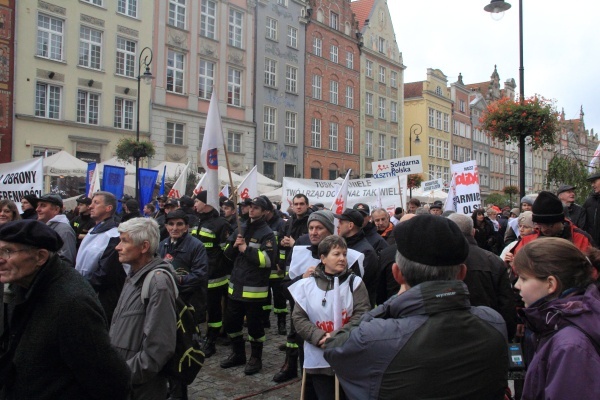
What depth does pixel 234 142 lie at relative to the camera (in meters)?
32.1

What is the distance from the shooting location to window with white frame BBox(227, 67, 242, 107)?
31.9 m

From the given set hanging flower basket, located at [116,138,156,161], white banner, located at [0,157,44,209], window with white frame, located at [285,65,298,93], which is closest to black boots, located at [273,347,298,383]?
white banner, located at [0,157,44,209]

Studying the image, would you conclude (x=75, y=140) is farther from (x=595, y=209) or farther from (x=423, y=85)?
(x=423, y=85)

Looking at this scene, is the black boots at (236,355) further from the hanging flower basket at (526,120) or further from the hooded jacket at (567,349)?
the hanging flower basket at (526,120)

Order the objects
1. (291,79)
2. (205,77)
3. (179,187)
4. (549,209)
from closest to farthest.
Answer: (549,209) < (179,187) < (205,77) < (291,79)

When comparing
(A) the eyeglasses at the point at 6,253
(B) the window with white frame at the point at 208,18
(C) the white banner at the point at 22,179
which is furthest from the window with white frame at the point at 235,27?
(A) the eyeglasses at the point at 6,253

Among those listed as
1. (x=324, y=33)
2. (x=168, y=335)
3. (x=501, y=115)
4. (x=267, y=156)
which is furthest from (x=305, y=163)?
(x=168, y=335)

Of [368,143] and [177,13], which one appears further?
[368,143]

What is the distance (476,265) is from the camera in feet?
13.2

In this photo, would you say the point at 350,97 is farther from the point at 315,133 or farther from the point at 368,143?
the point at 315,133

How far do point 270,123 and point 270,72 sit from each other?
11.0 feet

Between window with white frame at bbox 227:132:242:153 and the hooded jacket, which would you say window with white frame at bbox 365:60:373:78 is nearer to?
window with white frame at bbox 227:132:242:153

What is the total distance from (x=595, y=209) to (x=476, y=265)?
300 cm

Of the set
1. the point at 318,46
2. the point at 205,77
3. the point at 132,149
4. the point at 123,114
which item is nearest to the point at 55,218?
the point at 132,149
